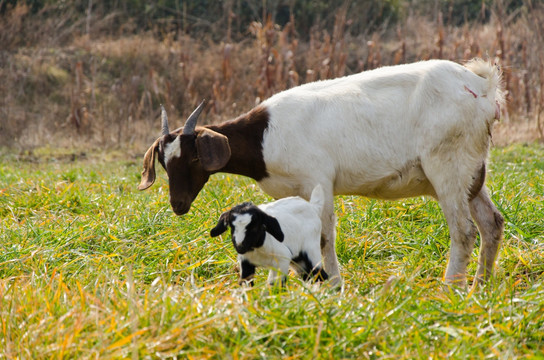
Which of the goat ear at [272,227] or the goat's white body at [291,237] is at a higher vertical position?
the goat ear at [272,227]

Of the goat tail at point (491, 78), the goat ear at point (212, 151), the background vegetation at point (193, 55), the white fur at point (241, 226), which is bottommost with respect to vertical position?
the background vegetation at point (193, 55)

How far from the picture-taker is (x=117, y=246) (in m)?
5.23

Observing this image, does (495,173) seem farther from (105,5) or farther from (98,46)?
(105,5)

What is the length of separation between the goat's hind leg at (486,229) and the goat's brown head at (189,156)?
69.6 inches

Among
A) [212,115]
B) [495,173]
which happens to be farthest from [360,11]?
[495,173]

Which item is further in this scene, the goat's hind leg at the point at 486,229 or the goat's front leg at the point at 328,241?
the goat's hind leg at the point at 486,229

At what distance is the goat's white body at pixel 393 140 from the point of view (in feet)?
14.7

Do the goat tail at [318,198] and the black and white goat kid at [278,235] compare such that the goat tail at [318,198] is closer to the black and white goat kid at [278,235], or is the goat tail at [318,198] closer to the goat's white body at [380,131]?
the black and white goat kid at [278,235]

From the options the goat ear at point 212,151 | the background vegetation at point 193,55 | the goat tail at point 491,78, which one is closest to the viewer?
the goat ear at point 212,151

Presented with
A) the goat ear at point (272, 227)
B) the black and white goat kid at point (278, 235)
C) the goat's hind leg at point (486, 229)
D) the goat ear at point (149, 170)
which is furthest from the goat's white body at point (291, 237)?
the goat's hind leg at point (486, 229)

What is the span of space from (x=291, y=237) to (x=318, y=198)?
403 millimetres

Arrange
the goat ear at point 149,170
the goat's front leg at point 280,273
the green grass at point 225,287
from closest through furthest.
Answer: the green grass at point 225,287 → the goat's front leg at point 280,273 → the goat ear at point 149,170

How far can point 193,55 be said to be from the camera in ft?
55.9

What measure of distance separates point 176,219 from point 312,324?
9.06ft
